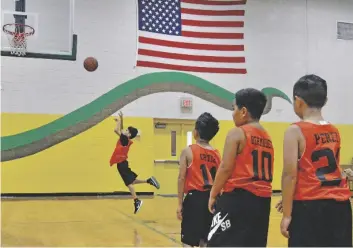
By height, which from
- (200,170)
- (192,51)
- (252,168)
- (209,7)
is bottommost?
(200,170)

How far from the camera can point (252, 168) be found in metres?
3.12

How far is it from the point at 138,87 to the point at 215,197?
10922mm

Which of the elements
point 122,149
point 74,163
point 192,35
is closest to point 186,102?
point 192,35

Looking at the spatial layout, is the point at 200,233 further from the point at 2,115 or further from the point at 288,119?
the point at 288,119

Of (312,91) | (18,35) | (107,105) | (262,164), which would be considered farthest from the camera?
(107,105)

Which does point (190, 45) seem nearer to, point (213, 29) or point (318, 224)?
point (213, 29)

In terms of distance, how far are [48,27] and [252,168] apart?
37.6ft

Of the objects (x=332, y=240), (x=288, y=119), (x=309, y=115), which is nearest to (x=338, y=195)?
(x=332, y=240)

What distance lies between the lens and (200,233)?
4117 millimetres

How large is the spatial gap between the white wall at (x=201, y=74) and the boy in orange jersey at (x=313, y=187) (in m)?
11.1

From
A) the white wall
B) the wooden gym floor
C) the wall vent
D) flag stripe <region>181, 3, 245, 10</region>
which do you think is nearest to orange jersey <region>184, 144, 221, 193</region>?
the wooden gym floor

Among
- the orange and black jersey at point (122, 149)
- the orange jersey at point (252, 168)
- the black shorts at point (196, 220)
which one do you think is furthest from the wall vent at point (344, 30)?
the orange jersey at point (252, 168)

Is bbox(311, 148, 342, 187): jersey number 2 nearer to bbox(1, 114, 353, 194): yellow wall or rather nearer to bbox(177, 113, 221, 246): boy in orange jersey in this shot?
bbox(177, 113, 221, 246): boy in orange jersey

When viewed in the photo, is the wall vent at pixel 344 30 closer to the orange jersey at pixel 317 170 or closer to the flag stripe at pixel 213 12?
the flag stripe at pixel 213 12
